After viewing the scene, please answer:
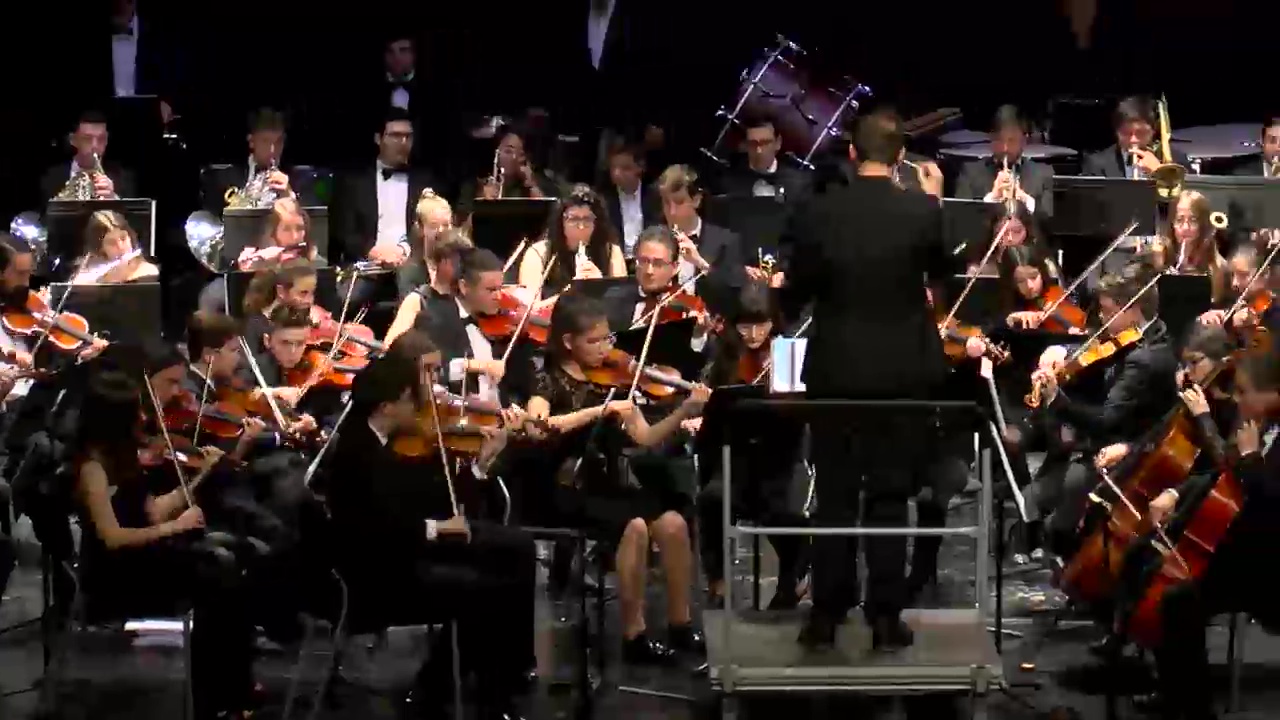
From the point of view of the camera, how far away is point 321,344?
20.0 ft

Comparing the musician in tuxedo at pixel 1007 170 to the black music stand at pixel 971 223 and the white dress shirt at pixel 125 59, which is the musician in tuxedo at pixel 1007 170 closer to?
the black music stand at pixel 971 223

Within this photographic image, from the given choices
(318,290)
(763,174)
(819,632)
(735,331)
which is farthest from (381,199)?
(819,632)

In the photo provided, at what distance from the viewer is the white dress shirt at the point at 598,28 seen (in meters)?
9.28

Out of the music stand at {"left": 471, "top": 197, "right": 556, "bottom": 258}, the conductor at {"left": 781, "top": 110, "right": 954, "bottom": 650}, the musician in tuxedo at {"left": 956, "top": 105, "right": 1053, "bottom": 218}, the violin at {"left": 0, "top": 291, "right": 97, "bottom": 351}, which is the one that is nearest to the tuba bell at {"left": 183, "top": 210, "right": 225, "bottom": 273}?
the music stand at {"left": 471, "top": 197, "right": 556, "bottom": 258}

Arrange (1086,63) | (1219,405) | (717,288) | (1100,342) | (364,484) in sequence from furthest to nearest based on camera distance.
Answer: (1086,63) < (717,288) < (1100,342) < (1219,405) < (364,484)

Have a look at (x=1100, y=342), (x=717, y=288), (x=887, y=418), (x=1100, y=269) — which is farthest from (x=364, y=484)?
(x=1100, y=269)

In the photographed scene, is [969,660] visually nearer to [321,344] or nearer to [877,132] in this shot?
[877,132]

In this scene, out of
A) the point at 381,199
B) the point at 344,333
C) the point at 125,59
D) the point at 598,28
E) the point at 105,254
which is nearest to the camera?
the point at 344,333

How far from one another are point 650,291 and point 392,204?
206 centimetres

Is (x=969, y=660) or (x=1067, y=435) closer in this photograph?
(x=969, y=660)

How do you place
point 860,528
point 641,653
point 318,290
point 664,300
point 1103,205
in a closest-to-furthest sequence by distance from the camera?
point 860,528, point 641,653, point 664,300, point 318,290, point 1103,205

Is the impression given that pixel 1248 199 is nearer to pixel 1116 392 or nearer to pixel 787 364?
pixel 1116 392

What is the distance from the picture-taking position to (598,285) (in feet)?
20.0

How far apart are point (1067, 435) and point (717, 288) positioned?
1.28 metres
